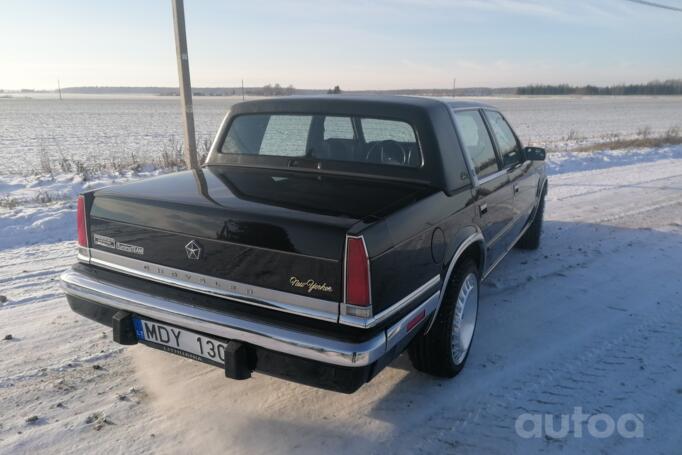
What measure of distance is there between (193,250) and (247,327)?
490 millimetres

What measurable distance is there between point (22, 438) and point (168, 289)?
3.40 feet

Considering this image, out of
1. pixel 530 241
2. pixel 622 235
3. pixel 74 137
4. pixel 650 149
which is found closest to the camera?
pixel 530 241

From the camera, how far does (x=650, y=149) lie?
14578 millimetres

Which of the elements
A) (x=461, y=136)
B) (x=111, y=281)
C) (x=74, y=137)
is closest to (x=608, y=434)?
(x=461, y=136)

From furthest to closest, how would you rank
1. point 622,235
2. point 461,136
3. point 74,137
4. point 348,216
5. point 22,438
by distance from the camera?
point 74,137 → point 622,235 → point 461,136 → point 22,438 → point 348,216

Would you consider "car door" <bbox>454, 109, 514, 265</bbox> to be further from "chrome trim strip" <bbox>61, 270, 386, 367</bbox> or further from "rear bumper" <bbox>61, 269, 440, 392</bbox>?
"chrome trim strip" <bbox>61, 270, 386, 367</bbox>

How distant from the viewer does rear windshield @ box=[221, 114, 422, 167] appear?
322cm

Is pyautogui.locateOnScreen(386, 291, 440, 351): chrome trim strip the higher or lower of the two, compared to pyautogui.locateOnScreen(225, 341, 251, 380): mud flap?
higher

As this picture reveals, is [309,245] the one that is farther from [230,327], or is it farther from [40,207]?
[40,207]

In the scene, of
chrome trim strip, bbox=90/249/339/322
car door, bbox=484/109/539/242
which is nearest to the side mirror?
car door, bbox=484/109/539/242

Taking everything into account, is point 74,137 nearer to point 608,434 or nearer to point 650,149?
point 650,149

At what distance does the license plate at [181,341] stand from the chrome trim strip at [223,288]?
0.22 m

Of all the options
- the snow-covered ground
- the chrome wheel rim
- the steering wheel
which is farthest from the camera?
the steering wheel

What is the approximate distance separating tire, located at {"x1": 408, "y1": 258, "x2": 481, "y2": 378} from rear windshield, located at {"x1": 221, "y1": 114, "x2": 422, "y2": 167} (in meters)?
0.79
